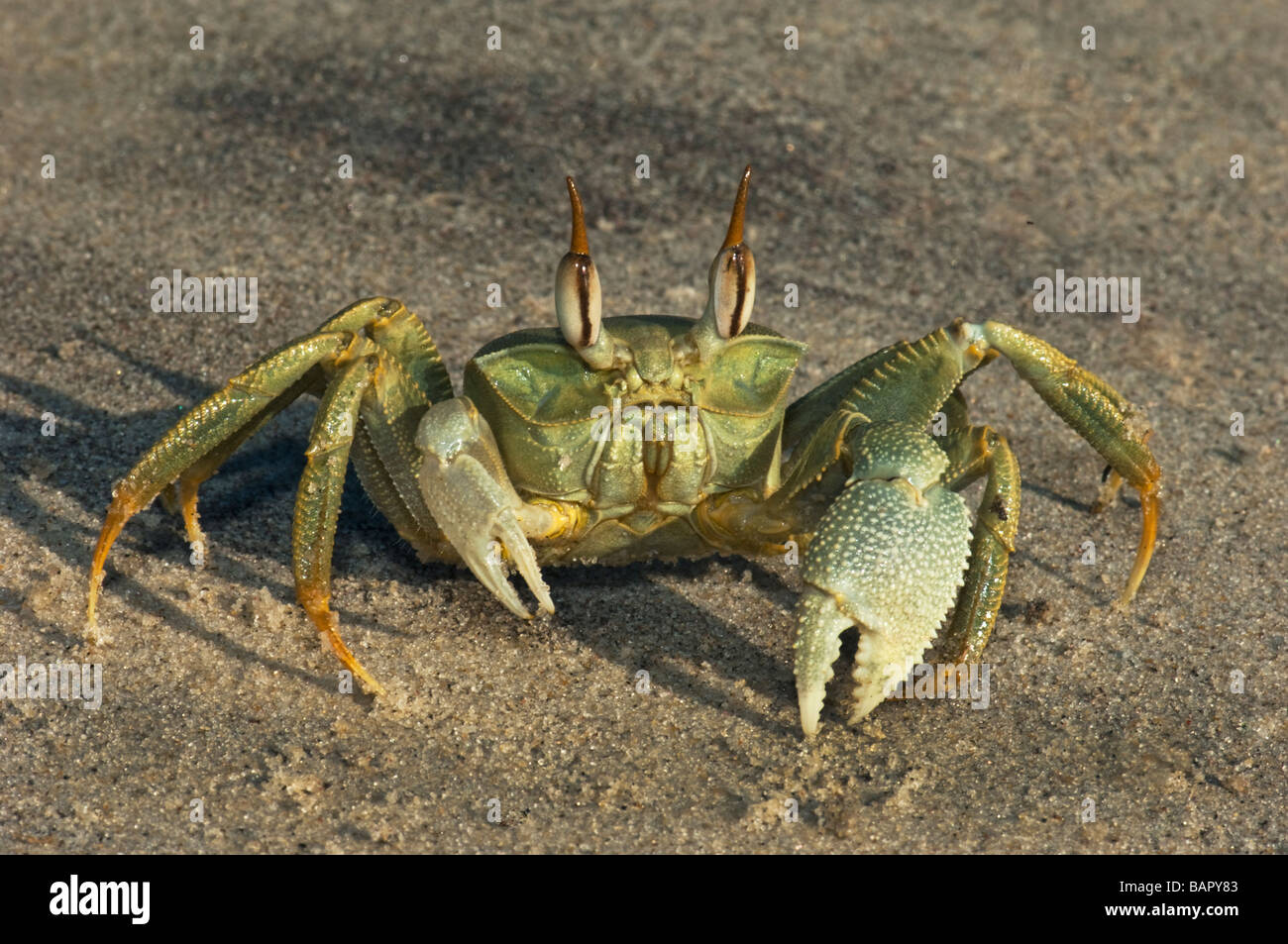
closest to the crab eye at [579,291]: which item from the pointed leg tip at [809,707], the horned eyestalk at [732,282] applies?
the horned eyestalk at [732,282]

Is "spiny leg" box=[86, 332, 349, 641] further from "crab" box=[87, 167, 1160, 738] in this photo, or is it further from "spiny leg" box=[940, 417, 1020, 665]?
"spiny leg" box=[940, 417, 1020, 665]

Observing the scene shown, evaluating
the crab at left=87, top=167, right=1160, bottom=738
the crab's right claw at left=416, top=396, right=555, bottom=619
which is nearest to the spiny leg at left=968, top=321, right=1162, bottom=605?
the crab at left=87, top=167, right=1160, bottom=738

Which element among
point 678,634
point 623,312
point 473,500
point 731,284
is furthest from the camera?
point 623,312

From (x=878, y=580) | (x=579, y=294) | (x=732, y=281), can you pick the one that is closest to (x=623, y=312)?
(x=732, y=281)

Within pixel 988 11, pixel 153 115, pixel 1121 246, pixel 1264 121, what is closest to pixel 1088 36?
pixel 988 11

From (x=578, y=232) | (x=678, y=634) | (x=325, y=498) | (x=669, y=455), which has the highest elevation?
(x=578, y=232)

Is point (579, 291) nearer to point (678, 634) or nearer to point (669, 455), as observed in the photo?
point (669, 455)

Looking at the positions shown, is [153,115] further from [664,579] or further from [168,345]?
[664,579]
